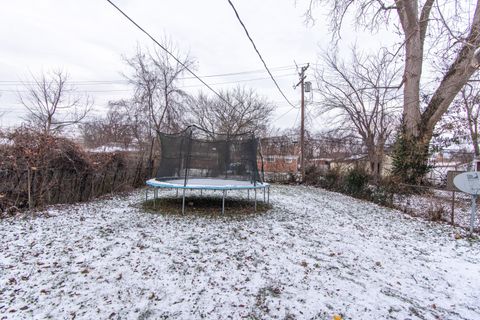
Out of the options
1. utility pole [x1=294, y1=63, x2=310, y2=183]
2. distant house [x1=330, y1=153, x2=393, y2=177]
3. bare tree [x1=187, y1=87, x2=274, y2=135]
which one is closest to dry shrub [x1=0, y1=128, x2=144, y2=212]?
utility pole [x1=294, y1=63, x2=310, y2=183]

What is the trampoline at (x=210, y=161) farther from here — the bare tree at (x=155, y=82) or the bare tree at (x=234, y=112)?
the bare tree at (x=234, y=112)

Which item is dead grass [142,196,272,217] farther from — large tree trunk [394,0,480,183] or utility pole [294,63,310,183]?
utility pole [294,63,310,183]

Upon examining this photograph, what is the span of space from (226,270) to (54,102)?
12697mm

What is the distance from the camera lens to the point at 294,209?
515 centimetres

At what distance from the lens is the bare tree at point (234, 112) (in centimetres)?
1733

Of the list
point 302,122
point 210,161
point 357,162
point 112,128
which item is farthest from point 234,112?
point 210,161

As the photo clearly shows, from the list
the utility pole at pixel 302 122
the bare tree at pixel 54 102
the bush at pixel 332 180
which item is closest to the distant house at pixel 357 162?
the bush at pixel 332 180

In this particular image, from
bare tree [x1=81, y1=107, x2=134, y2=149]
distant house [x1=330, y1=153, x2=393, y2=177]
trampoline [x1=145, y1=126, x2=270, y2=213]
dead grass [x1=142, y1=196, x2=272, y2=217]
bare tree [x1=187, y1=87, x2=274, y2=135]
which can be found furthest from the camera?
bare tree [x1=187, y1=87, x2=274, y2=135]

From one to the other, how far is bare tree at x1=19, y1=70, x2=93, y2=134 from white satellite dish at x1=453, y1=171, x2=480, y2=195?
12753 mm

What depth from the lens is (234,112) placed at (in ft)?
57.1

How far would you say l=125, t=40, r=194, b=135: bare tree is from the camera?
10242 mm

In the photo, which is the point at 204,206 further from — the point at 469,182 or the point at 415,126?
the point at 415,126

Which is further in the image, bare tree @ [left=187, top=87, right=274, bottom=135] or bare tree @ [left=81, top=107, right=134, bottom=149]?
bare tree @ [left=187, top=87, right=274, bottom=135]

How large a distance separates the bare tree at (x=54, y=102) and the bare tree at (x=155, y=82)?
2.96 metres
